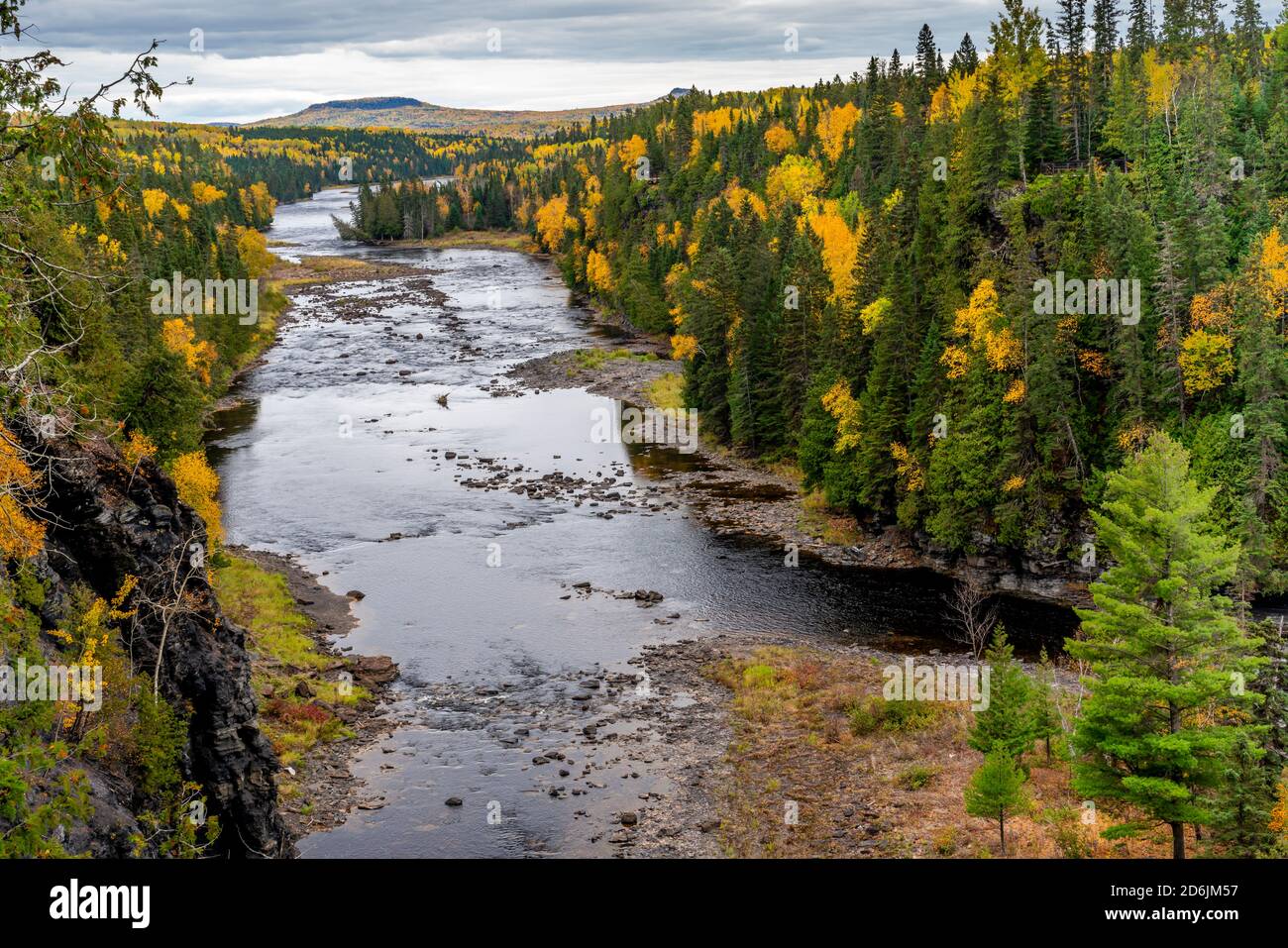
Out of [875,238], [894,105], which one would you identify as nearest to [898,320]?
[875,238]

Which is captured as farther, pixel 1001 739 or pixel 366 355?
pixel 366 355

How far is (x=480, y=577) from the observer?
56906 mm

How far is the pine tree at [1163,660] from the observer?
76.5 ft

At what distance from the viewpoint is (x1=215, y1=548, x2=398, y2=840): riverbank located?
37.6m

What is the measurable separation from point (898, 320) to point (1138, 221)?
14.1m

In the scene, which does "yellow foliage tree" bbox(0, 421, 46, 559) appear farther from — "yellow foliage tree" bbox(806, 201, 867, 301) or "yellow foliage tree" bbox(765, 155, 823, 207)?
"yellow foliage tree" bbox(765, 155, 823, 207)

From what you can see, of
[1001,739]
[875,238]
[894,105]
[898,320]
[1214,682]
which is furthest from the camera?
[894,105]

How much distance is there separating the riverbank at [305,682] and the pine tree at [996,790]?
21.0 meters

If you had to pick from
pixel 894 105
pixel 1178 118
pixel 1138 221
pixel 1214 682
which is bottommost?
pixel 1214 682

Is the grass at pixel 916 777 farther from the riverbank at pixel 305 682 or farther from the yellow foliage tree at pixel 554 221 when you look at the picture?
→ the yellow foliage tree at pixel 554 221
